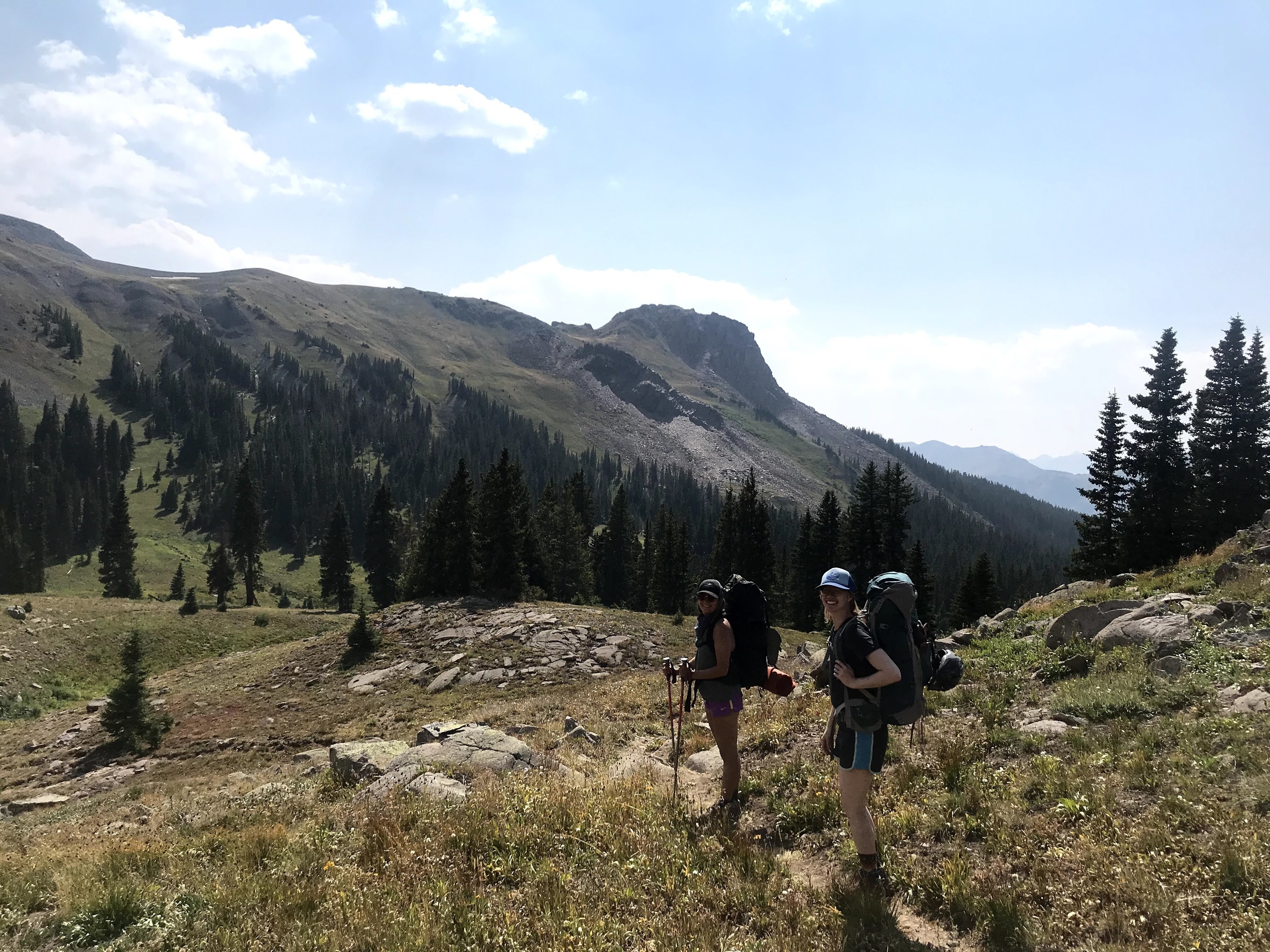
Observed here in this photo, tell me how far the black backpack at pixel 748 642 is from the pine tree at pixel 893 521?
4417cm

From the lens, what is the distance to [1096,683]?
9.52 metres

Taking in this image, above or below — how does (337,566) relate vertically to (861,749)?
below

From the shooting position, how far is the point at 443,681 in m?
24.8

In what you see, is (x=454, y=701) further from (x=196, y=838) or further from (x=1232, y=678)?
(x=1232, y=678)

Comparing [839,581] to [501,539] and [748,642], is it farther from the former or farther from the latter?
[501,539]

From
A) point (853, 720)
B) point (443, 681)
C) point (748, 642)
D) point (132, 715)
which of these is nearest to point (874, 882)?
point (853, 720)

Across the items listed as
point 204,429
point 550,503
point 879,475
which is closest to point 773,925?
point 879,475

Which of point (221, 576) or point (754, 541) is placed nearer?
point (754, 541)

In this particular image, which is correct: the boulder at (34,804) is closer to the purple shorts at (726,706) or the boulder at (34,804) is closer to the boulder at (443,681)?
the boulder at (443,681)

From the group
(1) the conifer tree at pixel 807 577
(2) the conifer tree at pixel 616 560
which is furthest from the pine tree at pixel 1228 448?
(2) the conifer tree at pixel 616 560

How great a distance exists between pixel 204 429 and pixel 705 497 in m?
143

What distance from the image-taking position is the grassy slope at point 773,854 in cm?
489

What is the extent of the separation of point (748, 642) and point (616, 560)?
66807 mm

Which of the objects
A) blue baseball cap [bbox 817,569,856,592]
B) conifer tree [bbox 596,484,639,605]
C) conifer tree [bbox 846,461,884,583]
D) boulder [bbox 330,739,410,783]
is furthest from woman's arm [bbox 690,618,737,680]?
conifer tree [bbox 596,484,639,605]
